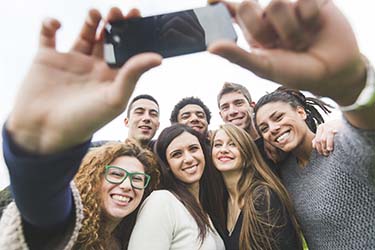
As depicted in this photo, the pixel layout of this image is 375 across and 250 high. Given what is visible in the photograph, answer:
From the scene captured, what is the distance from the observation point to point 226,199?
3537 mm

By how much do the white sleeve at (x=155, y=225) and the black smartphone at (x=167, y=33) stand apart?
66.7 inches

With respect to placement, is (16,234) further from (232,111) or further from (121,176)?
(232,111)

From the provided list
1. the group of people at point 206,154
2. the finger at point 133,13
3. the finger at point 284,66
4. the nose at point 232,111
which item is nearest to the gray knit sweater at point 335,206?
the group of people at point 206,154

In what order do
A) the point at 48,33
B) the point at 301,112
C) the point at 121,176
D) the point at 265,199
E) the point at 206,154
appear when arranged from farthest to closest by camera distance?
the point at 206,154, the point at 301,112, the point at 265,199, the point at 121,176, the point at 48,33

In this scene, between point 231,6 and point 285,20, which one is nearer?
point 285,20

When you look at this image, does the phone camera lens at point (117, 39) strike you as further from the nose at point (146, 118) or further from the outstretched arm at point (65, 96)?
the nose at point (146, 118)

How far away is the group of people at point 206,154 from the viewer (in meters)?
1.11

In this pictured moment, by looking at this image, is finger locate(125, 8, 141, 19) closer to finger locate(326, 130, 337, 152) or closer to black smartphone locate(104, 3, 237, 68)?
black smartphone locate(104, 3, 237, 68)

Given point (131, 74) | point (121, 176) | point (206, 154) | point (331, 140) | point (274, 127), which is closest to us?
point (131, 74)

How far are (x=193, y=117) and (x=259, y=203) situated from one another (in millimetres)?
1669

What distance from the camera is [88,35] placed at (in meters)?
1.21

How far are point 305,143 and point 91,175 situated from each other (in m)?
1.64

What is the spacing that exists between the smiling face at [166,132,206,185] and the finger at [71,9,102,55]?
2.33 meters

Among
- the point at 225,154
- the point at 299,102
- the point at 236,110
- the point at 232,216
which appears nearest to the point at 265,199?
the point at 232,216
